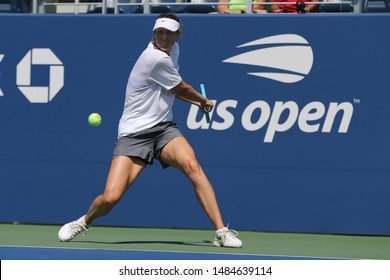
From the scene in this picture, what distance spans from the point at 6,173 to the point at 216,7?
2.77 metres

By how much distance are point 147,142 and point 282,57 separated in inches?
78.7

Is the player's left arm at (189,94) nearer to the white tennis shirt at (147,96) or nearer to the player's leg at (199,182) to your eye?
the white tennis shirt at (147,96)

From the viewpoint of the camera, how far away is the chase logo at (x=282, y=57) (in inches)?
417

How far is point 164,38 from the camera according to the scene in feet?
29.9

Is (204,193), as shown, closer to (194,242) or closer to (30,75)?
(194,242)

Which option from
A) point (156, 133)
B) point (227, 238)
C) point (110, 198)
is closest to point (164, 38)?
point (156, 133)

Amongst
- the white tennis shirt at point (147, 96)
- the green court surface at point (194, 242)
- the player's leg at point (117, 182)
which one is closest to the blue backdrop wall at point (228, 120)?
the green court surface at point (194, 242)

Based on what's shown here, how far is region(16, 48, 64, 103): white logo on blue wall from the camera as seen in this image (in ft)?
36.5

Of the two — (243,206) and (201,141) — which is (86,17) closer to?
(201,141)

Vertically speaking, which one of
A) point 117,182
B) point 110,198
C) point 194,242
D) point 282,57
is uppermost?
point 282,57

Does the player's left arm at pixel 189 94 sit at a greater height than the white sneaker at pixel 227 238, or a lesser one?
greater

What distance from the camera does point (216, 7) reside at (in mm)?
11656

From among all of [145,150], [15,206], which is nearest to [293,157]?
[145,150]

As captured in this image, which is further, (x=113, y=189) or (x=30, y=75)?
(x=30, y=75)
